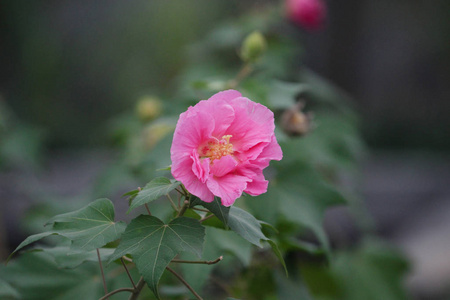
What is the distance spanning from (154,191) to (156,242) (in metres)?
0.06

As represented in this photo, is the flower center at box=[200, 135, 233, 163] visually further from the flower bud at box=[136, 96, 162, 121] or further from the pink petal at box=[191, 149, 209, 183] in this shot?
the flower bud at box=[136, 96, 162, 121]

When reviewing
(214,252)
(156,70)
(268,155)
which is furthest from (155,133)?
(156,70)

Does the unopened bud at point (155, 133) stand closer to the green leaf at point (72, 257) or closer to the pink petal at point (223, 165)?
the green leaf at point (72, 257)

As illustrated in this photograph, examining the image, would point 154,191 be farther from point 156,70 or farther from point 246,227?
point 156,70

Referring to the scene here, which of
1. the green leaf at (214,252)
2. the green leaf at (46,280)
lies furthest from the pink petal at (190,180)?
the green leaf at (46,280)

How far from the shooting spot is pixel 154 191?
0.56 meters

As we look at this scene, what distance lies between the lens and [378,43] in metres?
4.56

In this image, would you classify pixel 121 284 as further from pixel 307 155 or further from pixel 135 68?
pixel 135 68

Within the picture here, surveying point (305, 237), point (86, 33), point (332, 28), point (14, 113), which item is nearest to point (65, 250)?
point (305, 237)

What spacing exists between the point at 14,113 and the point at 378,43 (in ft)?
10.8

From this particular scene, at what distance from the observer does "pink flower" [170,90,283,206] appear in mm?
559

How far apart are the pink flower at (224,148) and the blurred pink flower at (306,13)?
3.45ft

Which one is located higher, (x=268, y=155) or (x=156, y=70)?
(x=268, y=155)

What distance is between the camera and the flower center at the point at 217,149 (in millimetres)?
603
